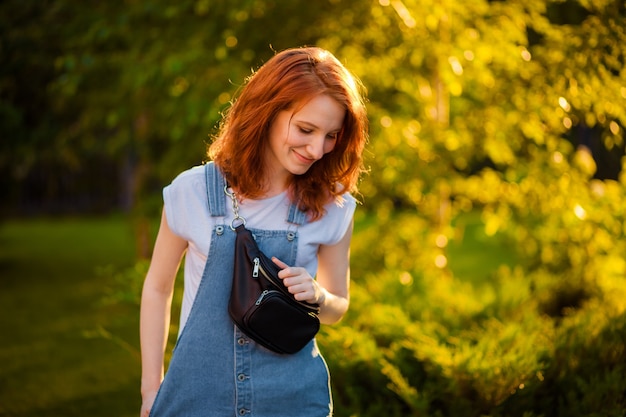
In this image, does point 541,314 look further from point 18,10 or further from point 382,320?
point 18,10

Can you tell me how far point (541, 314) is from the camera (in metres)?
4.63

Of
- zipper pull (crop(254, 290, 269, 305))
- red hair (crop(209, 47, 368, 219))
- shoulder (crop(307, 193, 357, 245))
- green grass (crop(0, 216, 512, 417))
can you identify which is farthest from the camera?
green grass (crop(0, 216, 512, 417))

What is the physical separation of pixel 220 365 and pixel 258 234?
1.26 ft

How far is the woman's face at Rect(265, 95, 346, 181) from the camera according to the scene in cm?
192

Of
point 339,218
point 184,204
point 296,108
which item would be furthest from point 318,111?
point 184,204

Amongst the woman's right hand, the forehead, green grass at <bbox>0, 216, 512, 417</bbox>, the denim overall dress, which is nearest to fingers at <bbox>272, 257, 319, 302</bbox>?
the denim overall dress

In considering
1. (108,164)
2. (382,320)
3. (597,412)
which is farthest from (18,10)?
(108,164)

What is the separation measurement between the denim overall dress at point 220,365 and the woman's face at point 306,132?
8.6 inches

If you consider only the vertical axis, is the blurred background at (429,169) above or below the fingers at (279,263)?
below

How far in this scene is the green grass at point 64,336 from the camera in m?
4.66

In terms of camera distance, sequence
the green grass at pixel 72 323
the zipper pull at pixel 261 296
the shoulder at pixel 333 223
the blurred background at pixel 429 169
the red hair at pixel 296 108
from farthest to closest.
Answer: the green grass at pixel 72 323 < the blurred background at pixel 429 169 < the shoulder at pixel 333 223 < the red hair at pixel 296 108 < the zipper pull at pixel 261 296

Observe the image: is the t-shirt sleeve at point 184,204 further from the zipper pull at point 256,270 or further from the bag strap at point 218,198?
the zipper pull at point 256,270

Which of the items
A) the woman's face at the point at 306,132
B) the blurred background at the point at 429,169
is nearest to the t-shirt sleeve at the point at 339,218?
the woman's face at the point at 306,132

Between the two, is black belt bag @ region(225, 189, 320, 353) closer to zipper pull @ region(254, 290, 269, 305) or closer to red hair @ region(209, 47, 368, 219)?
zipper pull @ region(254, 290, 269, 305)
